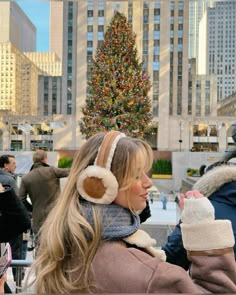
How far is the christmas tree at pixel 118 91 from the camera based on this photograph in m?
24.6

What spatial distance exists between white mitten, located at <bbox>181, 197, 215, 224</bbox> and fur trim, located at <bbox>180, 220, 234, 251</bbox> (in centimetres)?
1

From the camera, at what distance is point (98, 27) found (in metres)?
49.1

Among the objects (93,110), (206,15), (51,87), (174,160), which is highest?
(206,15)

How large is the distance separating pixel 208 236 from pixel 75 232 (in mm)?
392

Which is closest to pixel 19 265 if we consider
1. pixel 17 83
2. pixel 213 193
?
pixel 213 193

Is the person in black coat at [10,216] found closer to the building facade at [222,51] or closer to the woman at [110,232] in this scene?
the woman at [110,232]

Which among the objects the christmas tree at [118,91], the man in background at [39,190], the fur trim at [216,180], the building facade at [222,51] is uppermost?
the building facade at [222,51]

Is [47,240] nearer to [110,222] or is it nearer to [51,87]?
[110,222]

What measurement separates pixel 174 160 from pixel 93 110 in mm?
7514

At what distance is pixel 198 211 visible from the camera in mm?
1271

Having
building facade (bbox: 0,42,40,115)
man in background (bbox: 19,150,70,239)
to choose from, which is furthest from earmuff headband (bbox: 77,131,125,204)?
building facade (bbox: 0,42,40,115)

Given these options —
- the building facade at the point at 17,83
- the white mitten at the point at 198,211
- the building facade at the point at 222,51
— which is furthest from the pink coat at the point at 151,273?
the building facade at the point at 222,51

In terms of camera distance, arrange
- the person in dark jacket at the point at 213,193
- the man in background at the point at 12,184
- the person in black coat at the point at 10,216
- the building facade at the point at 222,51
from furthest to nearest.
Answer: the building facade at the point at 222,51 → the man in background at the point at 12,184 → the person in black coat at the point at 10,216 → the person in dark jacket at the point at 213,193

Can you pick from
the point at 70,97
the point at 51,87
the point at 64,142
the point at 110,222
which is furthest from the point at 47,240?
the point at 51,87
